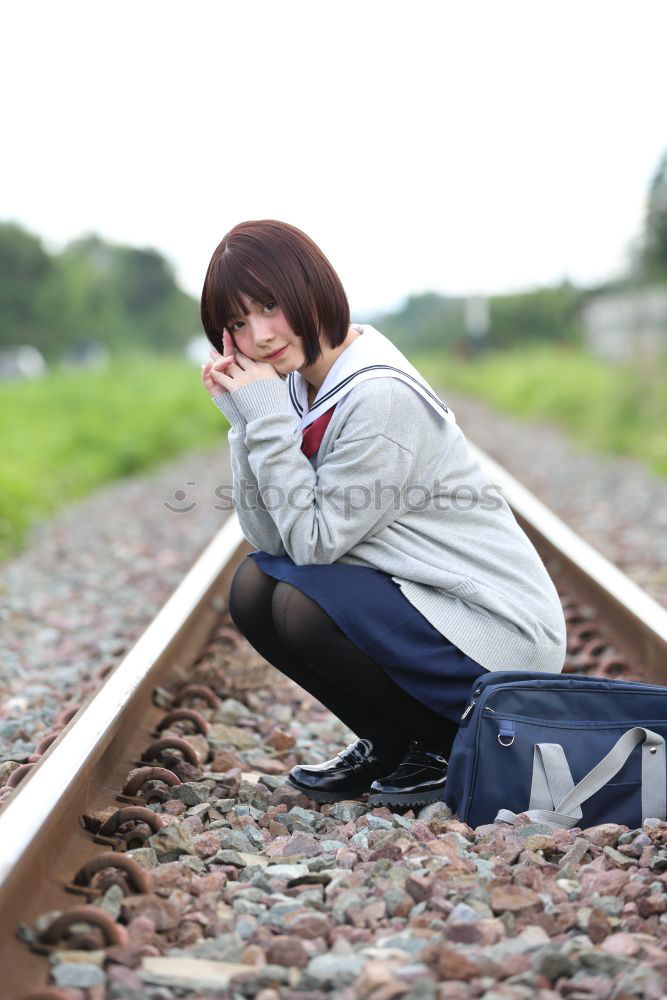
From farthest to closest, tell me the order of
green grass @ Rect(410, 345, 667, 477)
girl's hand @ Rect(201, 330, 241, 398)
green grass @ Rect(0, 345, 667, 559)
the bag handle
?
1. green grass @ Rect(410, 345, 667, 477)
2. green grass @ Rect(0, 345, 667, 559)
3. girl's hand @ Rect(201, 330, 241, 398)
4. the bag handle

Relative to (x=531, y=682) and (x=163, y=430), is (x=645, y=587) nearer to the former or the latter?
(x=531, y=682)

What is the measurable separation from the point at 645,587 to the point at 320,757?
7.74 feet

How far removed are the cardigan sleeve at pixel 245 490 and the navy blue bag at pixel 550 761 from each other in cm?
61

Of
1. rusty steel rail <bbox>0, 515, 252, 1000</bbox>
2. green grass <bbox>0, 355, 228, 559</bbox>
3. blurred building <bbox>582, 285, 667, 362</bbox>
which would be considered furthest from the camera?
blurred building <bbox>582, 285, 667, 362</bbox>

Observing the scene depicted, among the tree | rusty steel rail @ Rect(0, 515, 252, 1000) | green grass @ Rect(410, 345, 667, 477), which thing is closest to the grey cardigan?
rusty steel rail @ Rect(0, 515, 252, 1000)

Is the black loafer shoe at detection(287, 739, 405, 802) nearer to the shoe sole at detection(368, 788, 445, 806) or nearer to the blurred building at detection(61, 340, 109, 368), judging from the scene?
the shoe sole at detection(368, 788, 445, 806)

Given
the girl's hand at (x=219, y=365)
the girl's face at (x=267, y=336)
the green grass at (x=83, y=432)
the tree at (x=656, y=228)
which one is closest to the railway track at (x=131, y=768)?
the girl's hand at (x=219, y=365)

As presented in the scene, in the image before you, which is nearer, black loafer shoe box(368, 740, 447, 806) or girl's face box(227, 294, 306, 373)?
girl's face box(227, 294, 306, 373)

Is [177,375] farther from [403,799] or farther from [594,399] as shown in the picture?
[403,799]

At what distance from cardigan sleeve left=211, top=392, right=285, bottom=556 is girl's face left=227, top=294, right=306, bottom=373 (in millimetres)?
116

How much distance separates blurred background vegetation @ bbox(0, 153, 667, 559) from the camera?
36.5ft

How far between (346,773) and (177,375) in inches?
819

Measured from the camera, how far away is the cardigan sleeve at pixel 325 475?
2.44m

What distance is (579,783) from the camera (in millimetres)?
2348
